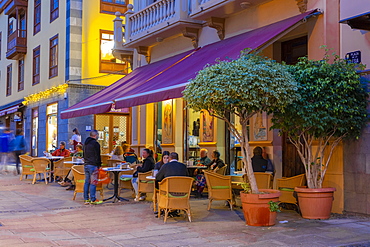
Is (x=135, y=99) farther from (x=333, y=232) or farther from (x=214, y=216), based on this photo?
(x=333, y=232)

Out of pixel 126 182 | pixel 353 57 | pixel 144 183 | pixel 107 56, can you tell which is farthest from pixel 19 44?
pixel 353 57

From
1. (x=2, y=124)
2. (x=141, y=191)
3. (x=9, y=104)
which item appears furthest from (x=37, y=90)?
(x=141, y=191)

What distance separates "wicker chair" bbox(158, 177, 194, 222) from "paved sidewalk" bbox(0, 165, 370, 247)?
0.28 metres

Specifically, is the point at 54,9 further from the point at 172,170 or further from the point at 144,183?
the point at 172,170

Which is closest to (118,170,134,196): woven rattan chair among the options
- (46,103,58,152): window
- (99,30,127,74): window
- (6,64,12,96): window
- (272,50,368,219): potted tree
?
(272,50,368,219): potted tree

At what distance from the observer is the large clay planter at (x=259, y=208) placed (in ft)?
26.6

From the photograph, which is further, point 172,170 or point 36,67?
point 36,67

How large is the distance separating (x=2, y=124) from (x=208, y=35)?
26226 mm

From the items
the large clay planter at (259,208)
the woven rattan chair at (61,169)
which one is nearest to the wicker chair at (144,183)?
the large clay planter at (259,208)

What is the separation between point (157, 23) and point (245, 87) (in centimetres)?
772

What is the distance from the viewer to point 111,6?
23.1 meters

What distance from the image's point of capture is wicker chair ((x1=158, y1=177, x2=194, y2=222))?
8.73 m

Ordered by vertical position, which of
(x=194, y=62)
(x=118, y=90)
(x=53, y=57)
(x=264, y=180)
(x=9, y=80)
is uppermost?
(x=53, y=57)

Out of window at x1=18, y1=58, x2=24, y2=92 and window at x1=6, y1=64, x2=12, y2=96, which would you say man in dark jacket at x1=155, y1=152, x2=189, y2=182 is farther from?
window at x1=6, y1=64, x2=12, y2=96
